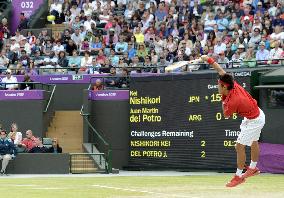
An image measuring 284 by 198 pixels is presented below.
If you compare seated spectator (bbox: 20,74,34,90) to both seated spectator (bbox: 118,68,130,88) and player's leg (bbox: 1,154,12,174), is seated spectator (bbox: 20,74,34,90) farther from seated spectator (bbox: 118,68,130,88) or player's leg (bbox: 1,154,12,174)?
player's leg (bbox: 1,154,12,174)

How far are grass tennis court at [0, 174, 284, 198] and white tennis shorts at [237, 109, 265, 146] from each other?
3.75 feet

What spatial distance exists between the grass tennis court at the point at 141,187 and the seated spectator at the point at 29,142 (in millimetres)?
4397

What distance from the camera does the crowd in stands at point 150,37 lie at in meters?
34.0

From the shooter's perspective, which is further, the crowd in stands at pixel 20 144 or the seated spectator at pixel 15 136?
the seated spectator at pixel 15 136

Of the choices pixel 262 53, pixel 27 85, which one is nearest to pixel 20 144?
pixel 27 85

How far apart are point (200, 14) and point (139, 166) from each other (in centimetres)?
815

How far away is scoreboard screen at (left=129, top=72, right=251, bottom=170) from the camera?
30734mm

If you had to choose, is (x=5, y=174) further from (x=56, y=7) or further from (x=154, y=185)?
(x=56, y=7)

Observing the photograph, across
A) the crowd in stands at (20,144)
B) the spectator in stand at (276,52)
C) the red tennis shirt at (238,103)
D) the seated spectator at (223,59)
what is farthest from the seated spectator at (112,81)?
the red tennis shirt at (238,103)

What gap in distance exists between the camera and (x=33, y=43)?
1526 inches

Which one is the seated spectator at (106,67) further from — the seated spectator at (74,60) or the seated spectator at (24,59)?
the seated spectator at (24,59)

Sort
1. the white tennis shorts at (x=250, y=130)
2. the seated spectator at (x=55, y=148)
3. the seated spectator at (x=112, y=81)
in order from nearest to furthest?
the white tennis shorts at (x=250, y=130), the seated spectator at (x=55, y=148), the seated spectator at (x=112, y=81)

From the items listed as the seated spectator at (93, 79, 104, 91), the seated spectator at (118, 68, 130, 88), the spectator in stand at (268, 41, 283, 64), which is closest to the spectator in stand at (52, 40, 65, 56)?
the seated spectator at (93, 79, 104, 91)

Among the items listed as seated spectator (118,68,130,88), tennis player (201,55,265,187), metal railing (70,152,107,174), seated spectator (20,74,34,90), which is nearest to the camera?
tennis player (201,55,265,187)
